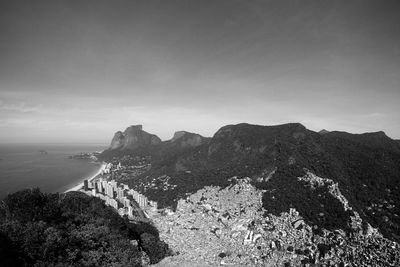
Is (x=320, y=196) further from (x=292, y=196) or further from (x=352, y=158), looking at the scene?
(x=352, y=158)

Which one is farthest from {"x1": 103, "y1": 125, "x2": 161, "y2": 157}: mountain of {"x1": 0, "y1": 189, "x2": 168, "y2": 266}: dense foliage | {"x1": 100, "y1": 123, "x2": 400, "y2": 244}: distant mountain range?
{"x1": 0, "y1": 189, "x2": 168, "y2": 266}: dense foliage

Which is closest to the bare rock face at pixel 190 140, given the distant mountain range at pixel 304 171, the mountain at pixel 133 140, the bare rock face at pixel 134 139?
the distant mountain range at pixel 304 171

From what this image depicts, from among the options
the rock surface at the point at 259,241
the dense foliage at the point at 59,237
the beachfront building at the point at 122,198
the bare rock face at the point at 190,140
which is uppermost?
the bare rock face at the point at 190,140

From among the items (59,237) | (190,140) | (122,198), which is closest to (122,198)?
(122,198)

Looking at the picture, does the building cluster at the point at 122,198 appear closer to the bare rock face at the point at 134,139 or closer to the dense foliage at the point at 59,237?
the dense foliage at the point at 59,237

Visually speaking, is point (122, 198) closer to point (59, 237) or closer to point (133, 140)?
point (59, 237)
